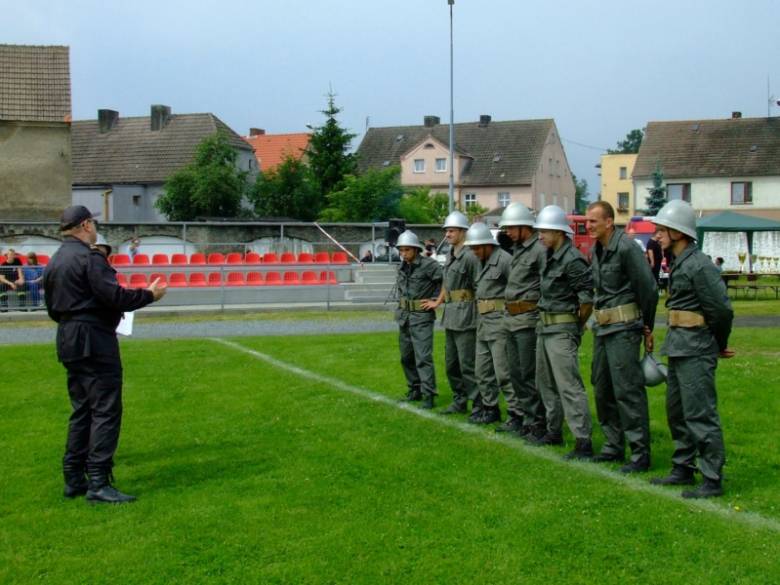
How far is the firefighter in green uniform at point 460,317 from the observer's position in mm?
9516

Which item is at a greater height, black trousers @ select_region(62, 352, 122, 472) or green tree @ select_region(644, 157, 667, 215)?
green tree @ select_region(644, 157, 667, 215)

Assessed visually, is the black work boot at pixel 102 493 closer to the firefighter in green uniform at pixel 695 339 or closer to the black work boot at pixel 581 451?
the black work boot at pixel 581 451

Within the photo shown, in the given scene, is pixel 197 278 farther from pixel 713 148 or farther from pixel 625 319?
pixel 713 148

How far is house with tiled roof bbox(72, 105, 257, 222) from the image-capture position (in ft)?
197

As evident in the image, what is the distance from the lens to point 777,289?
29547mm

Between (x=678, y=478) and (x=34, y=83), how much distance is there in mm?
43722

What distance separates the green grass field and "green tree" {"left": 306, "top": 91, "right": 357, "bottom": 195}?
39.1 m

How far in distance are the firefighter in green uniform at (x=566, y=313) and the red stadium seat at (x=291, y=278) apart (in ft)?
66.5

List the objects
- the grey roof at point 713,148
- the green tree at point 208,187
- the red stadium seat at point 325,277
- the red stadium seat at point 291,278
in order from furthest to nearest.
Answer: the grey roof at point 713,148 → the green tree at point 208,187 → the red stadium seat at point 325,277 → the red stadium seat at point 291,278

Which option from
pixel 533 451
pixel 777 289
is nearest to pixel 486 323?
pixel 533 451

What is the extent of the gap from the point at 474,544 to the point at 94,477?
9.51 feet

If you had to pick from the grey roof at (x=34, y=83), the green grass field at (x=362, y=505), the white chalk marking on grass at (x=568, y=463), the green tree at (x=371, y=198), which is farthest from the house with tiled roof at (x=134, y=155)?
the green grass field at (x=362, y=505)

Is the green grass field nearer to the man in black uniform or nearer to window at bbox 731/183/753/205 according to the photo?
the man in black uniform

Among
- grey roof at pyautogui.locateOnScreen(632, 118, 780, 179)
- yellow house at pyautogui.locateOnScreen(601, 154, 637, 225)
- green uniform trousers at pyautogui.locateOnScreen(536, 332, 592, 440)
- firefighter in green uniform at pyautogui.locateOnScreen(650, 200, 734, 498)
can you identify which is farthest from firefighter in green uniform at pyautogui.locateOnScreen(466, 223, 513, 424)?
yellow house at pyautogui.locateOnScreen(601, 154, 637, 225)
